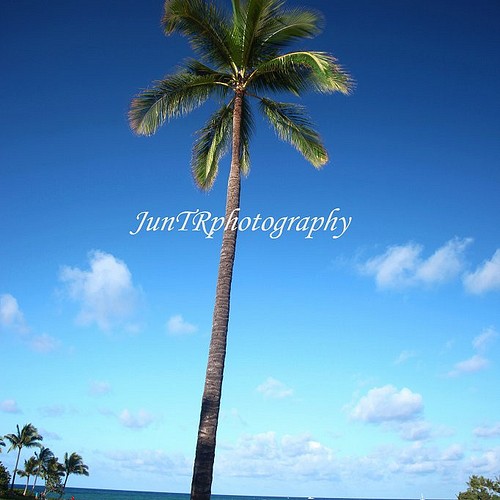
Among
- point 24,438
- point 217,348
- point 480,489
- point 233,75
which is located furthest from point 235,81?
point 24,438

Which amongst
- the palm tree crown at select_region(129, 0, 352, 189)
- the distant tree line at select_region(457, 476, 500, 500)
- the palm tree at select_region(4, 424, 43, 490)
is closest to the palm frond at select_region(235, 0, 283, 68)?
the palm tree crown at select_region(129, 0, 352, 189)

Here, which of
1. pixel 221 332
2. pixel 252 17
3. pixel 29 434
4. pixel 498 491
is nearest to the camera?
pixel 221 332

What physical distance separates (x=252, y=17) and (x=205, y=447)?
11.4 metres

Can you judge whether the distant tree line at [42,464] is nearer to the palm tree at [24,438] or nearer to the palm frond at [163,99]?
the palm tree at [24,438]

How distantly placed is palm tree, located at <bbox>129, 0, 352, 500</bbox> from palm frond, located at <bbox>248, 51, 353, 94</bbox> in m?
0.03

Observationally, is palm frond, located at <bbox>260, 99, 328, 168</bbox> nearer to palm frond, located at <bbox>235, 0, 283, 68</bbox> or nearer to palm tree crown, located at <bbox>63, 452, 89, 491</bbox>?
palm frond, located at <bbox>235, 0, 283, 68</bbox>

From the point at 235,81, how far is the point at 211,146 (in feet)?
7.37

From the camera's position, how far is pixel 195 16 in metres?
14.5

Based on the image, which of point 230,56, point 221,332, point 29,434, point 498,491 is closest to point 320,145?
point 230,56

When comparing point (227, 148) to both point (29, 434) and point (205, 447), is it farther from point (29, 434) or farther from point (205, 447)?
point (29, 434)

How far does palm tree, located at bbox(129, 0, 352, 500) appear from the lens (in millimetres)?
13914

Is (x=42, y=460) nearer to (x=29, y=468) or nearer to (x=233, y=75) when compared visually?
(x=29, y=468)

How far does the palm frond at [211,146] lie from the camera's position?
639 inches

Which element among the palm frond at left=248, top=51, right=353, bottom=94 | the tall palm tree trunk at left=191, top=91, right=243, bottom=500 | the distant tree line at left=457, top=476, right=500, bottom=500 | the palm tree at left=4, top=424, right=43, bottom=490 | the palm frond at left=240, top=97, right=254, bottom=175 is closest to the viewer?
the tall palm tree trunk at left=191, top=91, right=243, bottom=500
